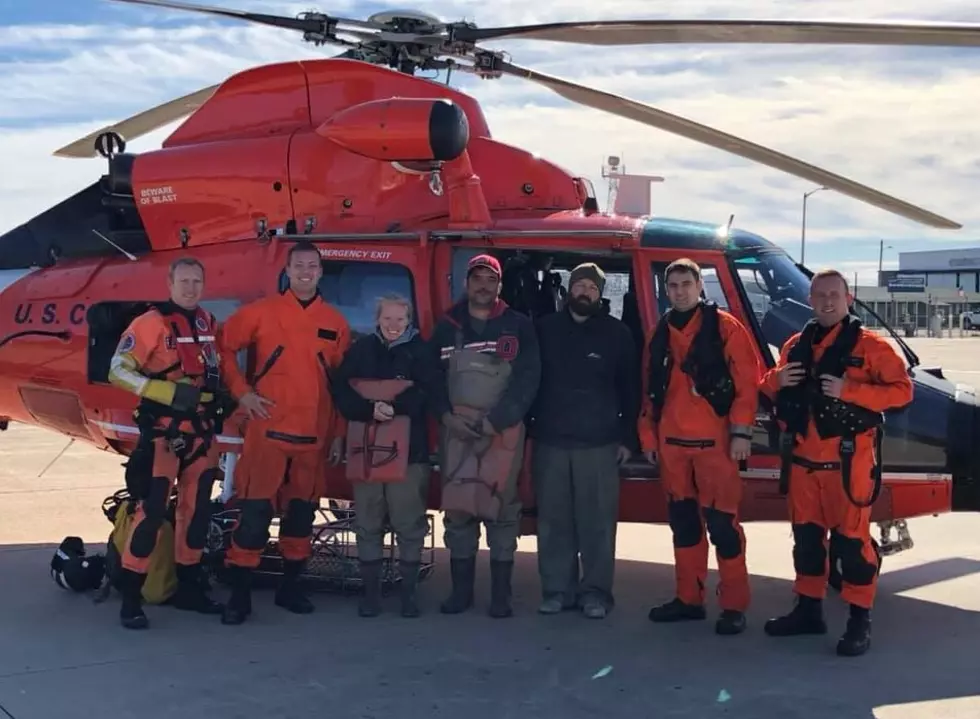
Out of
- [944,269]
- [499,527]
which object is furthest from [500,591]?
[944,269]

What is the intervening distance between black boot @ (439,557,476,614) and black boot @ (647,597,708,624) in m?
0.97

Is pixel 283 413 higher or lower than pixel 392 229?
lower

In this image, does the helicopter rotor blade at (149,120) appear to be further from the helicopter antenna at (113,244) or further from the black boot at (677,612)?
the black boot at (677,612)

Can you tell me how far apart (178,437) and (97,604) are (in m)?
1.17

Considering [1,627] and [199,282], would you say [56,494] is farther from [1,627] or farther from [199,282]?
[199,282]

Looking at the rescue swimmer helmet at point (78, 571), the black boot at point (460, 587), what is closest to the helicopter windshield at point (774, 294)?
the black boot at point (460, 587)

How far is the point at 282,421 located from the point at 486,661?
5.25 ft

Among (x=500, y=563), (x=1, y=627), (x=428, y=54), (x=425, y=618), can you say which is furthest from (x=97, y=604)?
(x=428, y=54)

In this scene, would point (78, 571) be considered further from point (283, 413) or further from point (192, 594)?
point (283, 413)

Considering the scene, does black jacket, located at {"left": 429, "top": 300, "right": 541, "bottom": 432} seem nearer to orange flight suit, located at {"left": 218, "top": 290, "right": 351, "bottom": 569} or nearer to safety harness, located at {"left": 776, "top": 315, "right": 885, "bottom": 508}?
orange flight suit, located at {"left": 218, "top": 290, "right": 351, "bottom": 569}

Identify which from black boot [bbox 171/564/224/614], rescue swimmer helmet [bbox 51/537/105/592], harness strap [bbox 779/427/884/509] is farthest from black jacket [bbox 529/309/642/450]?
rescue swimmer helmet [bbox 51/537/105/592]

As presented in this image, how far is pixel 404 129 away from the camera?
571 centimetres

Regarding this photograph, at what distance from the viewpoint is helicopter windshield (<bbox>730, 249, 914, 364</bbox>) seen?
5.75 meters

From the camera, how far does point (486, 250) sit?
6.05 metres
